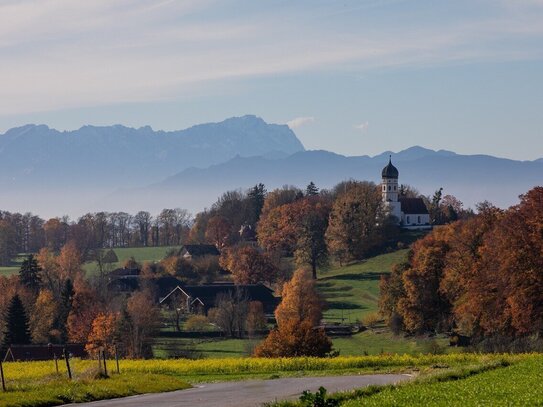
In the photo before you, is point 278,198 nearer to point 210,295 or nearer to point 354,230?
point 354,230

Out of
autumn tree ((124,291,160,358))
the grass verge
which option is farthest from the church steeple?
the grass verge

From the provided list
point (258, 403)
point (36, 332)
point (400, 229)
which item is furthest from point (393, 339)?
point (400, 229)

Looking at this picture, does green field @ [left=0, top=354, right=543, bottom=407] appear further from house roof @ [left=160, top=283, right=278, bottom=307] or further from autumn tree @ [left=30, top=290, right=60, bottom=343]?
house roof @ [left=160, top=283, right=278, bottom=307]

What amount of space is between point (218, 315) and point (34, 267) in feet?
84.7

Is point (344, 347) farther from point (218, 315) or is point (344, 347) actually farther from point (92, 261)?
point (92, 261)

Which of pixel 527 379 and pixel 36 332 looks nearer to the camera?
pixel 527 379

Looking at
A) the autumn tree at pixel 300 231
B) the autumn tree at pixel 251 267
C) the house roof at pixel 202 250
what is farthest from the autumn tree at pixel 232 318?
the house roof at pixel 202 250

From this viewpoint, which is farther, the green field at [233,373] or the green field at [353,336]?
the green field at [353,336]

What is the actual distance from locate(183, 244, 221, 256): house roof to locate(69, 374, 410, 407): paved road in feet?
370

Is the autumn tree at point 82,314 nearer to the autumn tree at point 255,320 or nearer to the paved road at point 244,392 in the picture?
the autumn tree at point 255,320

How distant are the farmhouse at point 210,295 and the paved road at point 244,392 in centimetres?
6864

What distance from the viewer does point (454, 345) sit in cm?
7144

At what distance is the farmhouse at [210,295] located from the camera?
11154 centimetres

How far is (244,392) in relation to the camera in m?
34.3
